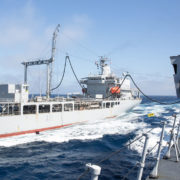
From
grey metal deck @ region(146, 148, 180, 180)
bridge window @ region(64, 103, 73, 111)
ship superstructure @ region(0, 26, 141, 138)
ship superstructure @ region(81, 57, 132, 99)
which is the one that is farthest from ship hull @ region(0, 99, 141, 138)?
grey metal deck @ region(146, 148, 180, 180)

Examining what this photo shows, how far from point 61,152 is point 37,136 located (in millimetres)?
6902

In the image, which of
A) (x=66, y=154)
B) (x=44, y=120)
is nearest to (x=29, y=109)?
(x=44, y=120)

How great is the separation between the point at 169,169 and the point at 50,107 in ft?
72.7

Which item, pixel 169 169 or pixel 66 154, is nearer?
pixel 169 169

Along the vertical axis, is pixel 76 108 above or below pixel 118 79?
below

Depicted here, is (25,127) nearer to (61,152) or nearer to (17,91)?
(17,91)

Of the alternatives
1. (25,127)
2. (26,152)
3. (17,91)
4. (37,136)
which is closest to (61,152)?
(26,152)

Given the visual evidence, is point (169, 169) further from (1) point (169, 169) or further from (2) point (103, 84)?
(2) point (103, 84)

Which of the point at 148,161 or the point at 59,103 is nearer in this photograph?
the point at 148,161

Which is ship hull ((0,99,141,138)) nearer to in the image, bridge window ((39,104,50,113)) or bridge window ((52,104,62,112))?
bridge window ((39,104,50,113))

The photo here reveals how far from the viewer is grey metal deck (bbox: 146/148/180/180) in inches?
199

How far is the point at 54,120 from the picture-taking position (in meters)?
26.4

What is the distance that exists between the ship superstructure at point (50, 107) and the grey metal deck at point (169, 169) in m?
19.6

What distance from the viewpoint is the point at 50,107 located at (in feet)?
86.1
